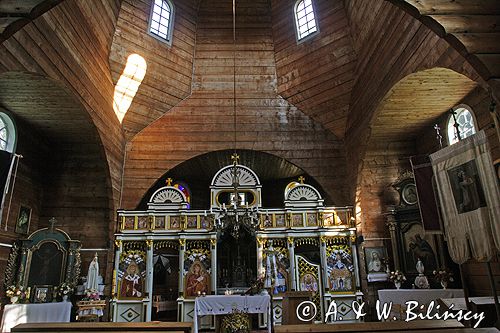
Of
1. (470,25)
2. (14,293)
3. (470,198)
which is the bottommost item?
(14,293)

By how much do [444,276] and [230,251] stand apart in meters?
7.04

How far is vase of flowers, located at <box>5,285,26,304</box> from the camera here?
30.5 feet

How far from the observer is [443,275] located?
963 cm

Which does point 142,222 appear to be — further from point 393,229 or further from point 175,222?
point 393,229

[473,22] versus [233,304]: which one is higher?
[473,22]

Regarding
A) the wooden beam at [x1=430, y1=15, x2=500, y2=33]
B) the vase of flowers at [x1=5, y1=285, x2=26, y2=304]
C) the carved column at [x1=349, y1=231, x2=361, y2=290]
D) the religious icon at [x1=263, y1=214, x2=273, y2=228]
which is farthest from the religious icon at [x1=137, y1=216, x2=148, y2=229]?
the wooden beam at [x1=430, y1=15, x2=500, y2=33]

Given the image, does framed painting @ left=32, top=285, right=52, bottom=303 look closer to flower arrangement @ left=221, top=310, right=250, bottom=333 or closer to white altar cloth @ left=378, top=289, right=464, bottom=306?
flower arrangement @ left=221, top=310, right=250, bottom=333

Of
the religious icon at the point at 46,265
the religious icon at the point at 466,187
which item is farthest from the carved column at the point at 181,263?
the religious icon at the point at 466,187

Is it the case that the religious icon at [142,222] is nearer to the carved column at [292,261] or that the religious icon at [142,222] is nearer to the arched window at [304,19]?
the carved column at [292,261]

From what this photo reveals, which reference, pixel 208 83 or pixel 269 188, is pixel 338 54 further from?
pixel 269 188

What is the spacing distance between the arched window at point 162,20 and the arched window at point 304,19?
16.4 ft

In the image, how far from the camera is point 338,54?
12.5 metres

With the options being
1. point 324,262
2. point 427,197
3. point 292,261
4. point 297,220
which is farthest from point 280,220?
point 427,197

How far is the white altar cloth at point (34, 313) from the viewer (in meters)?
8.80
